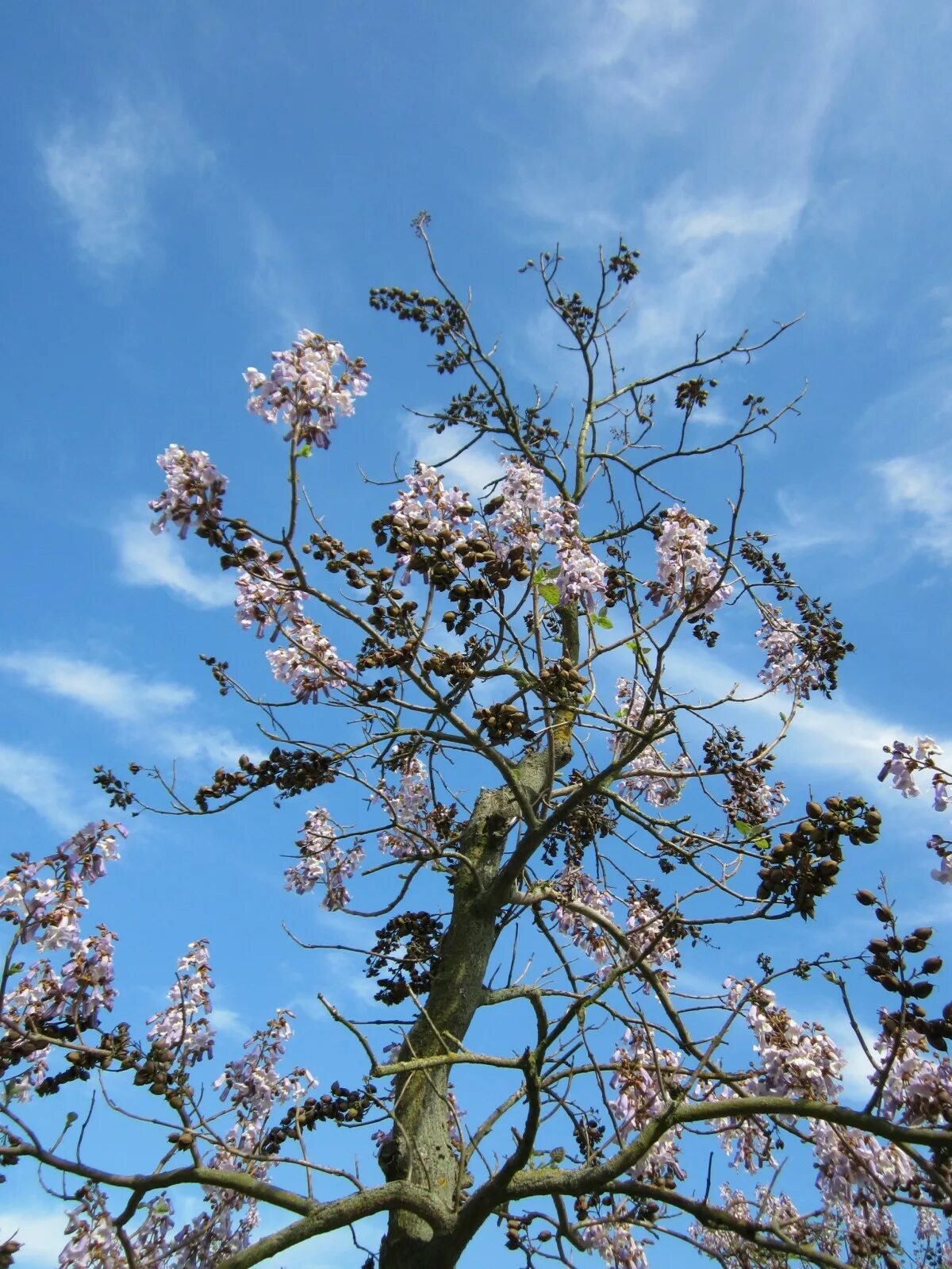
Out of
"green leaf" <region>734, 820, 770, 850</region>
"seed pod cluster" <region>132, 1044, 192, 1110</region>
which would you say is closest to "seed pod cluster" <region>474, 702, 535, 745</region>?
"green leaf" <region>734, 820, 770, 850</region>

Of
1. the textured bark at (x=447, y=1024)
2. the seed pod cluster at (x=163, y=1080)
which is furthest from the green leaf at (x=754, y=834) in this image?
the seed pod cluster at (x=163, y=1080)

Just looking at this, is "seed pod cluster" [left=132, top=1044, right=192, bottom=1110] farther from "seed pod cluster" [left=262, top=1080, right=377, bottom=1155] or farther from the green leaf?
the green leaf

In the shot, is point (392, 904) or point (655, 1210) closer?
point (655, 1210)

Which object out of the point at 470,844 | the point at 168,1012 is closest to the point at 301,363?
the point at 470,844

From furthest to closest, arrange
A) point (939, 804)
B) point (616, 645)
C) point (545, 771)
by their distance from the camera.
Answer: point (545, 771)
point (616, 645)
point (939, 804)

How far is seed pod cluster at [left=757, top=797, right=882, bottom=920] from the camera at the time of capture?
3.12 m

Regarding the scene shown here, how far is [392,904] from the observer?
213 inches

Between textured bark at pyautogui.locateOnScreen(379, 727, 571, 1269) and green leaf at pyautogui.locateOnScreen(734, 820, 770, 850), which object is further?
green leaf at pyautogui.locateOnScreen(734, 820, 770, 850)

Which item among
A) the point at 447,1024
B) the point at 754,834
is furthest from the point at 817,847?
the point at 447,1024

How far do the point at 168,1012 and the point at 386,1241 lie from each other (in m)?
1.93

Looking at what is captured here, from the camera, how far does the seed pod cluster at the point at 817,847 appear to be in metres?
3.12

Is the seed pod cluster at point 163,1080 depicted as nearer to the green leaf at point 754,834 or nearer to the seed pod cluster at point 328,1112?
the seed pod cluster at point 328,1112

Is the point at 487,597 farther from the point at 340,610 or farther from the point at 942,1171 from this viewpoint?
the point at 942,1171

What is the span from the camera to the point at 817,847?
124 inches
